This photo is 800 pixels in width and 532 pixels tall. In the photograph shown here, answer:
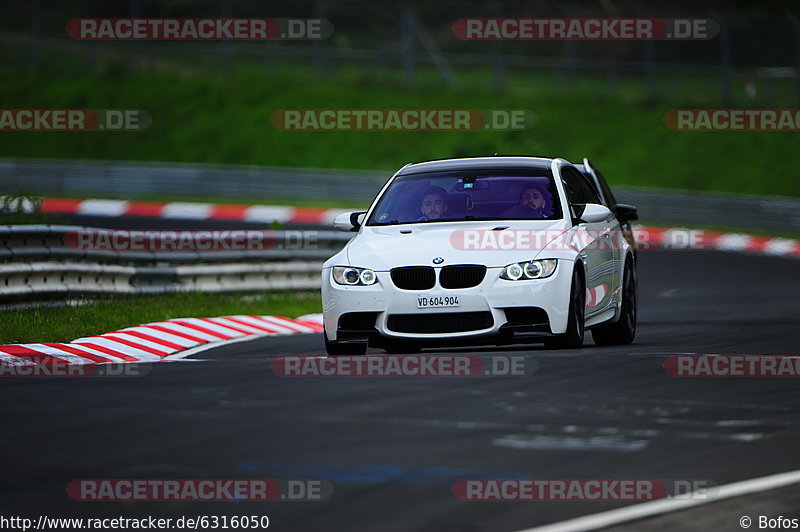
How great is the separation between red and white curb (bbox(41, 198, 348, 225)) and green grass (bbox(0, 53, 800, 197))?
7697 mm

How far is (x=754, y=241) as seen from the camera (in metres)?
34.6

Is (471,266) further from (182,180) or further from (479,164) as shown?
(182,180)

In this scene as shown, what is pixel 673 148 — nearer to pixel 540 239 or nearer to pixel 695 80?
pixel 695 80

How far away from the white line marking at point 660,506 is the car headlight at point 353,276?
16.6ft

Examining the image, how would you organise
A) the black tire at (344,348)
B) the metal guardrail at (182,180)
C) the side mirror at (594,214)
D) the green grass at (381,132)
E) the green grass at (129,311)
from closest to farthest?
the black tire at (344,348), the side mirror at (594,214), the green grass at (129,311), the metal guardrail at (182,180), the green grass at (381,132)

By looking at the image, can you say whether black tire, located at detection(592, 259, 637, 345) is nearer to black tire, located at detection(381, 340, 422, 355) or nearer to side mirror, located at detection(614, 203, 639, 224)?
side mirror, located at detection(614, 203, 639, 224)

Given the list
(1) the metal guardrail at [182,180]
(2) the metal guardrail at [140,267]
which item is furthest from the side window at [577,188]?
(1) the metal guardrail at [182,180]

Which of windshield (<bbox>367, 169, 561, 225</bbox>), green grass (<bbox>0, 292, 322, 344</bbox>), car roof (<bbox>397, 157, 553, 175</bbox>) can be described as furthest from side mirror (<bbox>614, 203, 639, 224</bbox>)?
green grass (<bbox>0, 292, 322, 344</bbox>)

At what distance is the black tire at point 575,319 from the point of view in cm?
1194

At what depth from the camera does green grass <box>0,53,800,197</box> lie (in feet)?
143

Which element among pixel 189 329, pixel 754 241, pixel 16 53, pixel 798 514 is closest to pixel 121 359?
pixel 189 329

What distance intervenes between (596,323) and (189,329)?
3937 millimetres

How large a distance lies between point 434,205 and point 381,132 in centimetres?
3375

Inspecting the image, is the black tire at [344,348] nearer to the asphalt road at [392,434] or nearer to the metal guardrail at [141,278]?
the asphalt road at [392,434]
